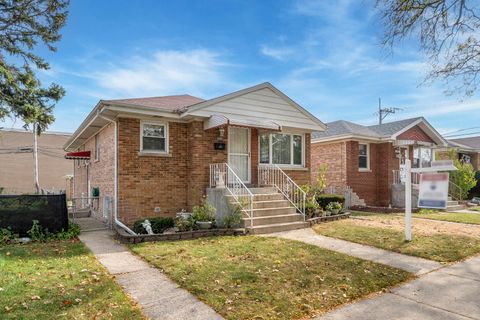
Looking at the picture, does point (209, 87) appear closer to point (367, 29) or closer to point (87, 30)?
point (87, 30)

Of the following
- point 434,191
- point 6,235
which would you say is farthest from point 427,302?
point 6,235

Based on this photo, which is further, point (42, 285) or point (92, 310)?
point (42, 285)

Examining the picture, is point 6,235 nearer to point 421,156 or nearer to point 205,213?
point 205,213

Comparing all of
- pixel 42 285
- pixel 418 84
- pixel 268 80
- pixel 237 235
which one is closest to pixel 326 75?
pixel 268 80

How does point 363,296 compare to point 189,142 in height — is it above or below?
below

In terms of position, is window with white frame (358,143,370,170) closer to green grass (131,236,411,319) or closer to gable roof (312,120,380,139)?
gable roof (312,120,380,139)

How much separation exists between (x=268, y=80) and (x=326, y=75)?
5.35 metres

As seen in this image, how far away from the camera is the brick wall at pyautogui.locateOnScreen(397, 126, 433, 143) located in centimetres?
1886

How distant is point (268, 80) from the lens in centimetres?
1219

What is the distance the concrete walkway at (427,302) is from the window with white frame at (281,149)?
7967 mm

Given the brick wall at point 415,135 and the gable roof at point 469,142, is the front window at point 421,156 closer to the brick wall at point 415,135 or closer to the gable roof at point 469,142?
the brick wall at point 415,135

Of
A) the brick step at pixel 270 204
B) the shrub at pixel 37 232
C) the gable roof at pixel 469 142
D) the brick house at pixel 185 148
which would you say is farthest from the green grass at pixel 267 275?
the gable roof at pixel 469 142

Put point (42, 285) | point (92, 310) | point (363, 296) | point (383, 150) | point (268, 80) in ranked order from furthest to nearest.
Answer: point (383, 150) < point (268, 80) < point (42, 285) < point (363, 296) < point (92, 310)

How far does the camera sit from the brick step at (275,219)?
930 cm
